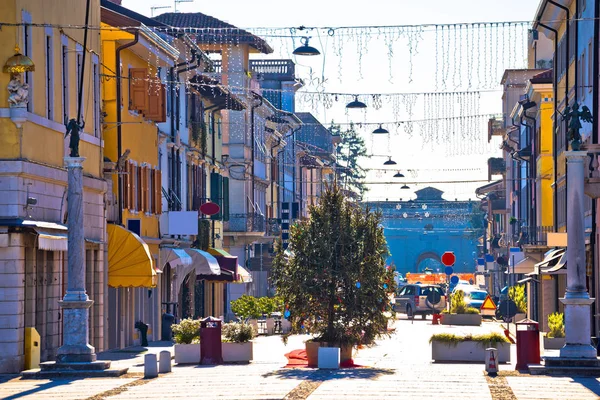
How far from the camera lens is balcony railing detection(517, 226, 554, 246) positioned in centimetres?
5970

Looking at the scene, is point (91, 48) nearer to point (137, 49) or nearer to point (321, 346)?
point (137, 49)

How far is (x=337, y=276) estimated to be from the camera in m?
31.2

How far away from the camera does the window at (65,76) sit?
33281 millimetres

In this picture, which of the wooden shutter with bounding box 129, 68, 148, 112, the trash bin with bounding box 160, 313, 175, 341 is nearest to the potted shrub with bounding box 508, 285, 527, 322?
the trash bin with bounding box 160, 313, 175, 341

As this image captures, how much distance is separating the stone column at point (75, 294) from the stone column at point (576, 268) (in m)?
9.90

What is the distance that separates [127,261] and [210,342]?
7632 mm

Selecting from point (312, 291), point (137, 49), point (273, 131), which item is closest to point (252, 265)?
point (273, 131)

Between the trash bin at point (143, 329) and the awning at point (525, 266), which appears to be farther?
the awning at point (525, 266)

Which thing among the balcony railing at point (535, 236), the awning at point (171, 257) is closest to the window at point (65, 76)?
the awning at point (171, 257)

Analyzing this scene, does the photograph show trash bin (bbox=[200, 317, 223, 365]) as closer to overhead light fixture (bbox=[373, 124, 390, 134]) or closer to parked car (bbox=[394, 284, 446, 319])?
overhead light fixture (bbox=[373, 124, 390, 134])

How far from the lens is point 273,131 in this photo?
79.5 metres

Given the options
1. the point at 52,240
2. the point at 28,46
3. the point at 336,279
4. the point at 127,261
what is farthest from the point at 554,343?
the point at 28,46

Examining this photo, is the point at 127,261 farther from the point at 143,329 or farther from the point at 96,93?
the point at 96,93

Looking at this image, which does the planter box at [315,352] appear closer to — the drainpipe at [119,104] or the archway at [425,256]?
the drainpipe at [119,104]
